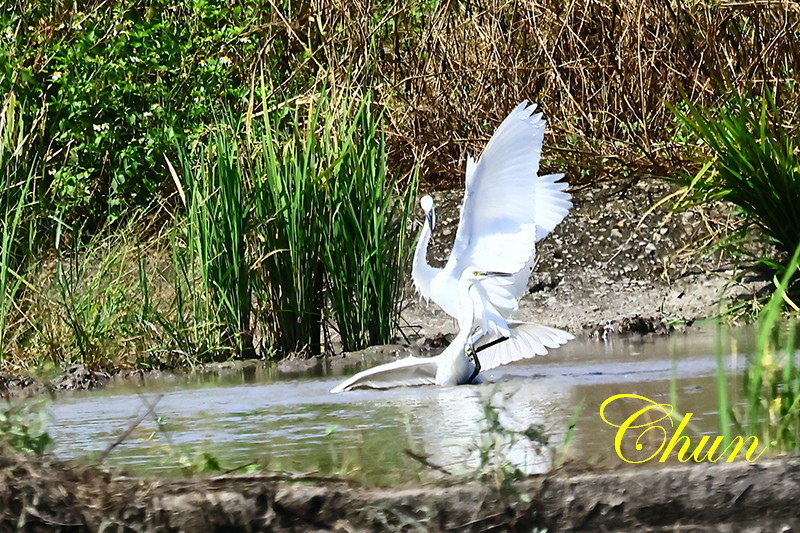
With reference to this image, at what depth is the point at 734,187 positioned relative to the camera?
9.02 meters

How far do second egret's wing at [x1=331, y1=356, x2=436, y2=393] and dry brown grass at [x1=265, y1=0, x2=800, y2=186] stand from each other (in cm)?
422

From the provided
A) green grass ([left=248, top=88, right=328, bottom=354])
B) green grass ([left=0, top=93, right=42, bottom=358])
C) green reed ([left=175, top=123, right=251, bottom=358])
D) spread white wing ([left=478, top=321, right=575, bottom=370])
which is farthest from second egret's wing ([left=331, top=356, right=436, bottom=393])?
green grass ([left=0, top=93, right=42, bottom=358])

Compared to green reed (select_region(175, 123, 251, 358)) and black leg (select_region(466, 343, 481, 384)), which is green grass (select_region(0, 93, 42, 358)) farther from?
black leg (select_region(466, 343, 481, 384))

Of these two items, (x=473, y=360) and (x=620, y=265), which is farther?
(x=620, y=265)

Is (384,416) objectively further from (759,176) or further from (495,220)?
(759,176)

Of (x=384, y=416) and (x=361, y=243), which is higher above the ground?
(x=361, y=243)

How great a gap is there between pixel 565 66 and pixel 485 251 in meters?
4.33

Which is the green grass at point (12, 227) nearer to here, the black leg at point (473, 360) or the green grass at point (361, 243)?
the green grass at point (361, 243)

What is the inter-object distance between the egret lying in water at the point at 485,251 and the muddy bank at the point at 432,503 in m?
3.42

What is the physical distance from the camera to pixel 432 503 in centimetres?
328

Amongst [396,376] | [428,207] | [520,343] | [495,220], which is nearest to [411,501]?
[396,376]

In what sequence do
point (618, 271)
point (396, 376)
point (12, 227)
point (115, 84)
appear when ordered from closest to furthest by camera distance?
point (396, 376), point (12, 227), point (618, 271), point (115, 84)
